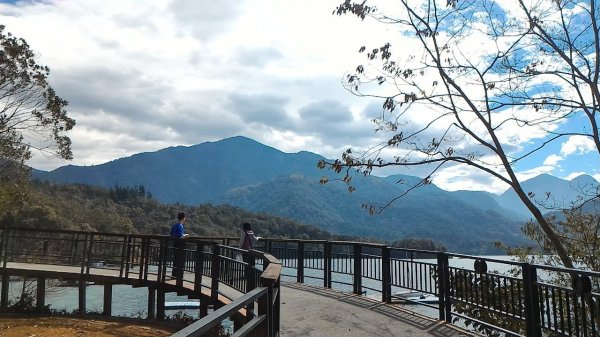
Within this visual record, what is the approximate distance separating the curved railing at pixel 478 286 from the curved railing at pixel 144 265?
3.12m

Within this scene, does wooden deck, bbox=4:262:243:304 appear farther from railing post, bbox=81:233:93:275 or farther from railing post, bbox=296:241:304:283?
railing post, bbox=296:241:304:283

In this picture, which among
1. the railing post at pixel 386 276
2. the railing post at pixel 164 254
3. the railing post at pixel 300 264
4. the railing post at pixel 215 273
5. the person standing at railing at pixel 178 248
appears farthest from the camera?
the railing post at pixel 300 264

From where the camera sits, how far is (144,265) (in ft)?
47.3

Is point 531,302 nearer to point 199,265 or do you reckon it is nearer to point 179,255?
point 199,265

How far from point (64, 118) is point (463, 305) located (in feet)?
73.9

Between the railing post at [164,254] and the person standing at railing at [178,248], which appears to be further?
the railing post at [164,254]

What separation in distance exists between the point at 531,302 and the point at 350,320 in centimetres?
331

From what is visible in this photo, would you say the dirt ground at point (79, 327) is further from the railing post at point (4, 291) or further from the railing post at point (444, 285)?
the railing post at point (444, 285)

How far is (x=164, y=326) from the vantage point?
14.0m

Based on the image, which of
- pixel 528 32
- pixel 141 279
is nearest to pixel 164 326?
pixel 141 279

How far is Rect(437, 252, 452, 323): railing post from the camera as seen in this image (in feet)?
28.6

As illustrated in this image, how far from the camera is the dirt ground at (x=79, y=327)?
1250cm

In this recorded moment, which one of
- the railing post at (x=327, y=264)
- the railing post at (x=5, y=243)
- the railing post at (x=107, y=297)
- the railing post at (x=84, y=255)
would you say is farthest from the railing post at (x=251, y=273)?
the railing post at (x=5, y=243)

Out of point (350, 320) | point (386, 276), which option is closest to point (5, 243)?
point (386, 276)
